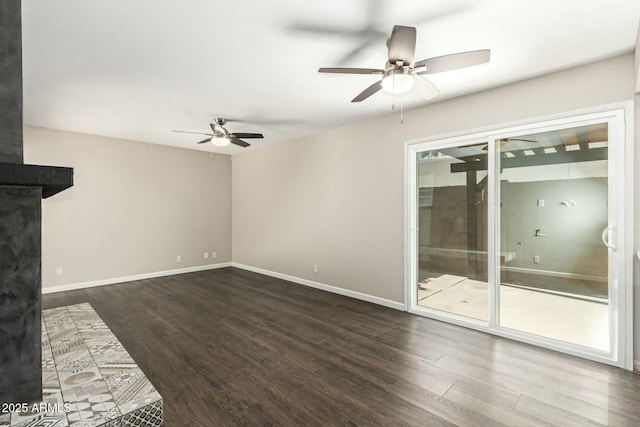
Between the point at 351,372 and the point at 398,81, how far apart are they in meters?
2.31

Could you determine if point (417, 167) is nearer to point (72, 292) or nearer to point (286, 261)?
point (286, 261)

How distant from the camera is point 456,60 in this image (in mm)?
2055

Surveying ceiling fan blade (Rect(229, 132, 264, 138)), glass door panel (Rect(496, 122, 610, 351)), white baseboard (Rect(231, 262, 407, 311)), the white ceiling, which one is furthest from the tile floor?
ceiling fan blade (Rect(229, 132, 264, 138))

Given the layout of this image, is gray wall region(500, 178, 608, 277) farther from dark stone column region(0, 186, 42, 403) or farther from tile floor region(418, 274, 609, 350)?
dark stone column region(0, 186, 42, 403)

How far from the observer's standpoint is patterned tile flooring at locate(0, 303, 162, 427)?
3.78ft

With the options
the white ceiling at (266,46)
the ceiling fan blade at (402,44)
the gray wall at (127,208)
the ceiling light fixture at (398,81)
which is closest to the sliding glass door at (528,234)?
the white ceiling at (266,46)

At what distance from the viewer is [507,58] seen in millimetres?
2557

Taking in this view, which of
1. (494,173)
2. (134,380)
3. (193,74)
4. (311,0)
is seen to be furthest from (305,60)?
(134,380)

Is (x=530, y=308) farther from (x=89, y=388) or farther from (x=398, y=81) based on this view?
(x=89, y=388)

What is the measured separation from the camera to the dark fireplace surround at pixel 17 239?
42.3 inches

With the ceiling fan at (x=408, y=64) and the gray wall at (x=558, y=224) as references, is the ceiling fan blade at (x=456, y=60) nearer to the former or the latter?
the ceiling fan at (x=408, y=64)

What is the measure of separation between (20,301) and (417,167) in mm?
3809

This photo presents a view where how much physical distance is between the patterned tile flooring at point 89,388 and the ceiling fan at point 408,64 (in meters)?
2.17

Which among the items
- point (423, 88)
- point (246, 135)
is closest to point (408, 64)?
point (423, 88)
